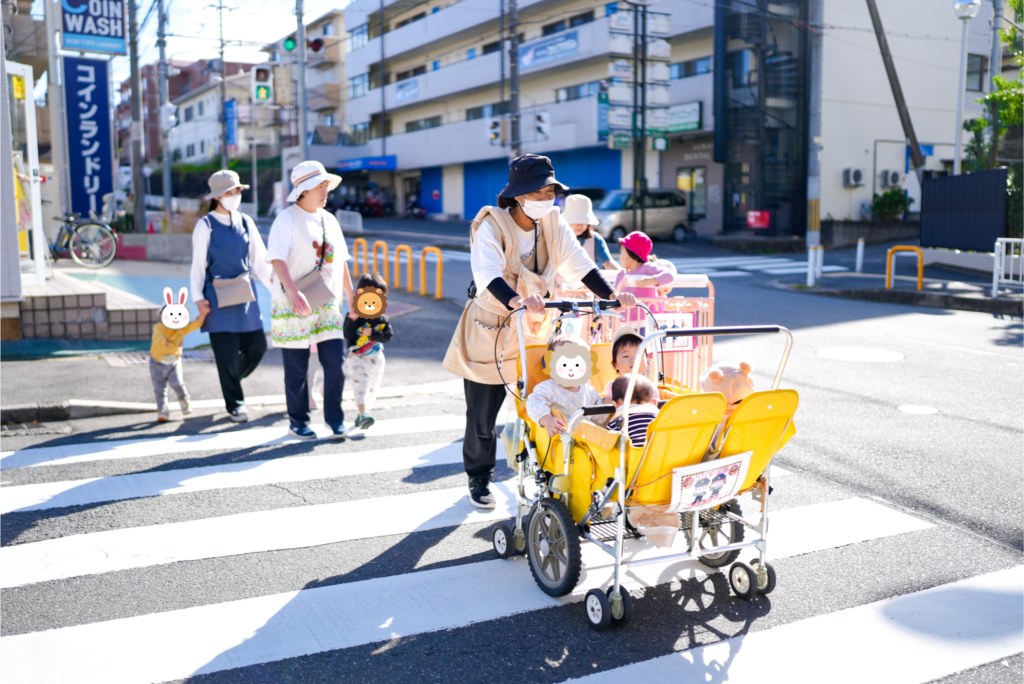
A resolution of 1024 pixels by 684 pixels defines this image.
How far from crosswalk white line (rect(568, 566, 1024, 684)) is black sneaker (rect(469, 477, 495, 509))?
1.80m

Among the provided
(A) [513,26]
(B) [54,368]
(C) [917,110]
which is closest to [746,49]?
(C) [917,110]

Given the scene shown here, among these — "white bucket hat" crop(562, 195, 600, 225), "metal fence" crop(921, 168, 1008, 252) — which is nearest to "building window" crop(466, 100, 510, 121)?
"metal fence" crop(921, 168, 1008, 252)

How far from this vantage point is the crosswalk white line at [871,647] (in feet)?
10.4

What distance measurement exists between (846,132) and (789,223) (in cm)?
408

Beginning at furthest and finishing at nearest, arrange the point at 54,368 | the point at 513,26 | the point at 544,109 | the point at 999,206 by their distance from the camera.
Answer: the point at 544,109 < the point at 513,26 < the point at 999,206 < the point at 54,368

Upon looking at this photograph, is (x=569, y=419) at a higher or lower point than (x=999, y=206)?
lower

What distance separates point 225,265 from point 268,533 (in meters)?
2.89

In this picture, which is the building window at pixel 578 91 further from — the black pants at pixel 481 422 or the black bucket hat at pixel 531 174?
the black bucket hat at pixel 531 174

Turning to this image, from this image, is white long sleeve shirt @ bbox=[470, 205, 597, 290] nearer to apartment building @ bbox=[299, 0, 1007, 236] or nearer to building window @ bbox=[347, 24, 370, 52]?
apartment building @ bbox=[299, 0, 1007, 236]

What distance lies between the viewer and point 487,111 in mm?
45625

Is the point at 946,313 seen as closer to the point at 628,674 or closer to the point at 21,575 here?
the point at 628,674

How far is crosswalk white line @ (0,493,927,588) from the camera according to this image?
417cm

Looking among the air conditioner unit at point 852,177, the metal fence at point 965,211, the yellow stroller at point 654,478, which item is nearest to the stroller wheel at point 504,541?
the yellow stroller at point 654,478

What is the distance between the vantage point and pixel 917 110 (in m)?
33.4
